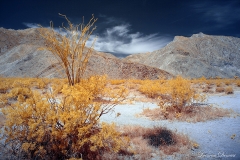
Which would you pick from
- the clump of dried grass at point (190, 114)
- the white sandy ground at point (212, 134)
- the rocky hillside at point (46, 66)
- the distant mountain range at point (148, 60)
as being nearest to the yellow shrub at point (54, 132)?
the white sandy ground at point (212, 134)

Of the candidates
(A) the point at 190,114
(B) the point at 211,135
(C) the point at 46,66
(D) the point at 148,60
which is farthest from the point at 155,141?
(D) the point at 148,60

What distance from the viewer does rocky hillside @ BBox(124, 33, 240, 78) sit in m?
57.4

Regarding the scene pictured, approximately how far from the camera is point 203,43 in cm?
7031

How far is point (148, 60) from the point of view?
252ft

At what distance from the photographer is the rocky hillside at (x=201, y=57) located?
57.4 m

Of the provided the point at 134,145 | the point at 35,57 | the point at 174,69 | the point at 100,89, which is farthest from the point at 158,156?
the point at 174,69

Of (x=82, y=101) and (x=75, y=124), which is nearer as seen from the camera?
(x=75, y=124)

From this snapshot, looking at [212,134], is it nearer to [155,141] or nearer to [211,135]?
[211,135]

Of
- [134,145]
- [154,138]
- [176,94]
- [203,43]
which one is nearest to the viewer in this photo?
[134,145]

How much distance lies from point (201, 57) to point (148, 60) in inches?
876

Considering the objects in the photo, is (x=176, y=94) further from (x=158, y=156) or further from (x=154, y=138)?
(x=158, y=156)

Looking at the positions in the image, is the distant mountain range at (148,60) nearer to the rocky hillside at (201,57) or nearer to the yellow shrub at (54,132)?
the rocky hillside at (201,57)

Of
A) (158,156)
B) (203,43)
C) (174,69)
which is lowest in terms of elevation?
(158,156)

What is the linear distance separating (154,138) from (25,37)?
72.8 meters
